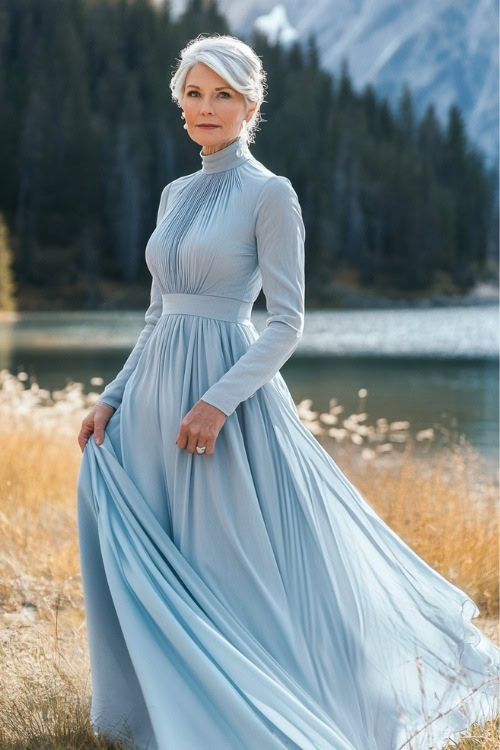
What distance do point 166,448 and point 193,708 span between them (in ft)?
1.90

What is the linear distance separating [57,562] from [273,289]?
1920mm

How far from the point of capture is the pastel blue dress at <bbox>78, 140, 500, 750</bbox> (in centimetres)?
217

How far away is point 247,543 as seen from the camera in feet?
7.47

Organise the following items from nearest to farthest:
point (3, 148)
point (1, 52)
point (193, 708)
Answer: point (193, 708)
point (3, 148)
point (1, 52)

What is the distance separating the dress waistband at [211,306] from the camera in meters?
2.36

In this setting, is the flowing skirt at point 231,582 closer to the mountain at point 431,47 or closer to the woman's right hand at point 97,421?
the woman's right hand at point 97,421

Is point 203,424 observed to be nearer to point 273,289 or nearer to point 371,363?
point 273,289

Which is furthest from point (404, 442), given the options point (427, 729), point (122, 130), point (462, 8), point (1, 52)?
point (462, 8)

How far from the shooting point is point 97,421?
243 cm

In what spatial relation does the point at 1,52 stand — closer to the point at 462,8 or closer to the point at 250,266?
the point at 250,266

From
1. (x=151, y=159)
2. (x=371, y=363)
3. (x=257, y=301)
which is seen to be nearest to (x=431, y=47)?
(x=151, y=159)

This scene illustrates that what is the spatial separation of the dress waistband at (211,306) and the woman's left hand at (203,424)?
255 millimetres

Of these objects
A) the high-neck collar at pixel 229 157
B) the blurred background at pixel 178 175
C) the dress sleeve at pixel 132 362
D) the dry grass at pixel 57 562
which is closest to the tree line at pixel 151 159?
the blurred background at pixel 178 175

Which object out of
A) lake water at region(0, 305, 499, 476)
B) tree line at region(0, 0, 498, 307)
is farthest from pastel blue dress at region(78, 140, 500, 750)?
tree line at region(0, 0, 498, 307)
